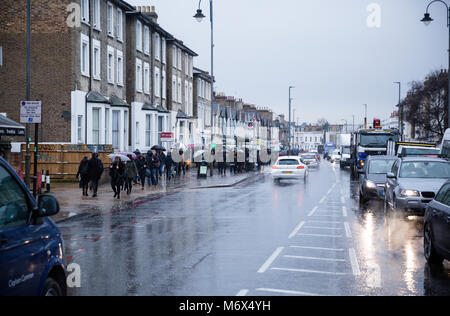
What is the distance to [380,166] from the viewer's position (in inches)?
895

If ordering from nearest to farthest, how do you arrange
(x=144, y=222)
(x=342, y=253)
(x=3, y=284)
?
(x=3, y=284)
(x=342, y=253)
(x=144, y=222)

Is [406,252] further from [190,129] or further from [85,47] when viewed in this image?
[190,129]

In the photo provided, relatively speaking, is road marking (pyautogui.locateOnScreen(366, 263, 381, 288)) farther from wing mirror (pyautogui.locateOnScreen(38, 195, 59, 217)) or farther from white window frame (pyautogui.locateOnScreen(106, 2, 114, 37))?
white window frame (pyautogui.locateOnScreen(106, 2, 114, 37))

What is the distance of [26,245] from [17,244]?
0.55 ft

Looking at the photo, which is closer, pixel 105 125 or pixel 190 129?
pixel 105 125

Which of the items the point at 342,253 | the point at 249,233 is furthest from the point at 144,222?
the point at 342,253

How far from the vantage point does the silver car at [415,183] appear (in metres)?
15.1

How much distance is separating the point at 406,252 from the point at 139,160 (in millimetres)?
20261

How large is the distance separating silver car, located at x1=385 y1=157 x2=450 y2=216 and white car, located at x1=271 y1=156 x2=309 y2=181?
→ 16268mm

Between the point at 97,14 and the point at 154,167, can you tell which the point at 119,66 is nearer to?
the point at 97,14

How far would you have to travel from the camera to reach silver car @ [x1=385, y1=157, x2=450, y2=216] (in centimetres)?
1510

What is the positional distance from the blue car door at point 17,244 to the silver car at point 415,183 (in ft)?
37.5

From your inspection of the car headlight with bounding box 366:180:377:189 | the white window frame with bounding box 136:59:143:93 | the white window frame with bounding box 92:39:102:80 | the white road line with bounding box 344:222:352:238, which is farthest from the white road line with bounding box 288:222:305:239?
the white window frame with bounding box 136:59:143:93

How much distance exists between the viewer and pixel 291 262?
10094 millimetres
